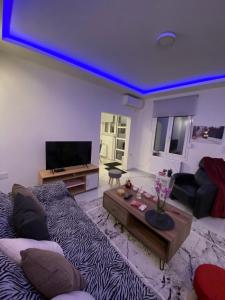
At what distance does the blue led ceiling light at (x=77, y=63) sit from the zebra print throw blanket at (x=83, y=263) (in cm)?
211

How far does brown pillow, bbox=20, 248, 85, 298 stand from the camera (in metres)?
0.68

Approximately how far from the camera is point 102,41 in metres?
2.04

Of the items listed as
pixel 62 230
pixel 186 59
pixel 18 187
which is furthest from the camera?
pixel 186 59

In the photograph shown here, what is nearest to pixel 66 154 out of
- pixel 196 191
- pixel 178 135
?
pixel 196 191

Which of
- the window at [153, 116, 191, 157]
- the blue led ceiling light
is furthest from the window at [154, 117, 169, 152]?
the blue led ceiling light

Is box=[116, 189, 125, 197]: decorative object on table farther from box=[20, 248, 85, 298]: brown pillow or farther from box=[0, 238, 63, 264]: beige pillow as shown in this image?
box=[20, 248, 85, 298]: brown pillow

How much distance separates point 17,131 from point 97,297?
2.70 metres

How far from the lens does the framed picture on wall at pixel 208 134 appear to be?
3246mm

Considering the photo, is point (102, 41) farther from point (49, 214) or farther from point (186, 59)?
point (49, 214)

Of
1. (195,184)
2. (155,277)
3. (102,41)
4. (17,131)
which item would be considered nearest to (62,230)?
(155,277)

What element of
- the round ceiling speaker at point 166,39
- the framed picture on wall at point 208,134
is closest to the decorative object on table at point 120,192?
the round ceiling speaker at point 166,39

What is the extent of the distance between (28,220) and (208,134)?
3845 mm

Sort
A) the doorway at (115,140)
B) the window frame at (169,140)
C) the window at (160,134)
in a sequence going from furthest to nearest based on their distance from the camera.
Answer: the doorway at (115,140) < the window at (160,134) < the window frame at (169,140)

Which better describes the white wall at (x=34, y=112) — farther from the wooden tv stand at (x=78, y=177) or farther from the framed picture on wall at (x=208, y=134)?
the framed picture on wall at (x=208, y=134)
